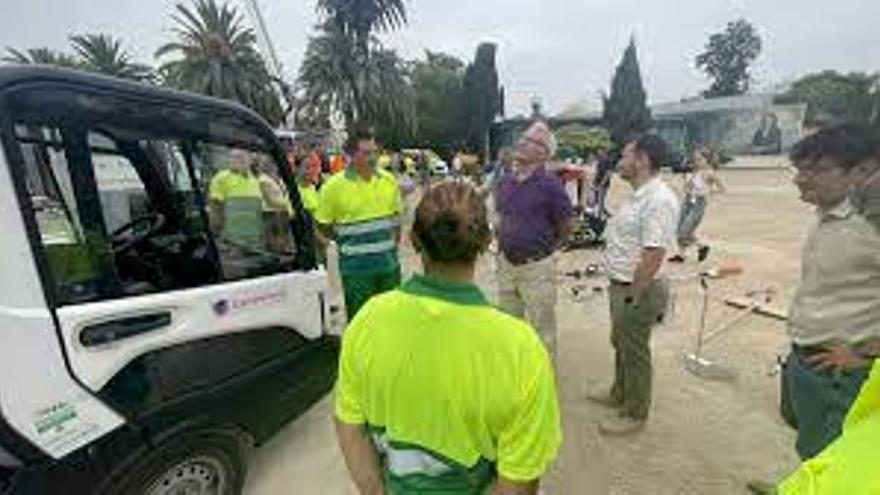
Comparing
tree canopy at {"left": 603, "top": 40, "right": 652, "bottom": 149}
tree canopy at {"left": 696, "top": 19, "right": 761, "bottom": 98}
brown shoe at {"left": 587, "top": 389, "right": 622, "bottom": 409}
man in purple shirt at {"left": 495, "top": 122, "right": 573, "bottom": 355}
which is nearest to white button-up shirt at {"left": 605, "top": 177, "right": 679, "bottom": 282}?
man in purple shirt at {"left": 495, "top": 122, "right": 573, "bottom": 355}

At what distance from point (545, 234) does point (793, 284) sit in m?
5.50

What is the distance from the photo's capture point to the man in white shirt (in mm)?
3844

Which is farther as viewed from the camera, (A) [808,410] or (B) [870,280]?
(A) [808,410]

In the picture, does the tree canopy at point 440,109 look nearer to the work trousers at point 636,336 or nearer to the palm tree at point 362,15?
the palm tree at point 362,15

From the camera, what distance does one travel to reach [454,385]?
1.71 meters

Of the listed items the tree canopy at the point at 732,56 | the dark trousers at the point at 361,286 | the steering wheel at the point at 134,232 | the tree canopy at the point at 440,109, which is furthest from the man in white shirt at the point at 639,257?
the tree canopy at the point at 732,56

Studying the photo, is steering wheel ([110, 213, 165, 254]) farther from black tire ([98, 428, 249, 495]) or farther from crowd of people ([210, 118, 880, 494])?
black tire ([98, 428, 249, 495])

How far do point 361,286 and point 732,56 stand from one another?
104 metres

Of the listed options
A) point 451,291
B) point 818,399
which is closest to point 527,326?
point 451,291

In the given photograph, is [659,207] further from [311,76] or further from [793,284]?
[311,76]

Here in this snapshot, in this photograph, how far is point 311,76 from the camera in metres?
37.6

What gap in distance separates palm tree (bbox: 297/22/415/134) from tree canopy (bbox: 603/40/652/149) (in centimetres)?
2100

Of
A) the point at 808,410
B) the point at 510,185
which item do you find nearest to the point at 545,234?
the point at 510,185

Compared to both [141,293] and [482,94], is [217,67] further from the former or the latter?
[141,293]
